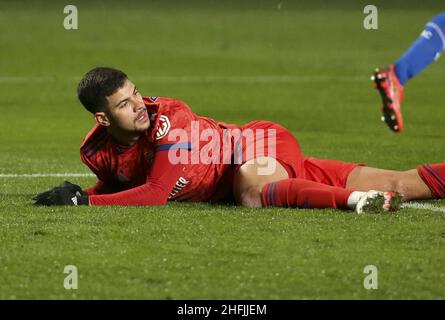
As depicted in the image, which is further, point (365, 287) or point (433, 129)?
point (433, 129)

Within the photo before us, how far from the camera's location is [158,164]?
21.9 feet

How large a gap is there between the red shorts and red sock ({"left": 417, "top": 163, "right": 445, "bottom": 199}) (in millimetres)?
469

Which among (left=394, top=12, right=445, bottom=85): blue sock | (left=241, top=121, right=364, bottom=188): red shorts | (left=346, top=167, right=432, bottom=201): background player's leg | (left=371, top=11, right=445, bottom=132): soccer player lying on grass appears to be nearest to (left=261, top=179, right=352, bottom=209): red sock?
(left=241, top=121, right=364, bottom=188): red shorts

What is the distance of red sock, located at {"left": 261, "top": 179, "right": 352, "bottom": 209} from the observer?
262 inches

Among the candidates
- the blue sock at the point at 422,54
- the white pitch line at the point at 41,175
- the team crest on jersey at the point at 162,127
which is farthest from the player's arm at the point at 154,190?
the white pitch line at the point at 41,175

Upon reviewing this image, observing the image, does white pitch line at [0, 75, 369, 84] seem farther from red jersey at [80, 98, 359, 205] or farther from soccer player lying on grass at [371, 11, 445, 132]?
soccer player lying on grass at [371, 11, 445, 132]

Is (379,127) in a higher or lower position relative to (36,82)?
lower

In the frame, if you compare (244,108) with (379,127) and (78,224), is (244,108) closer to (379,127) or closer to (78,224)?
(379,127)

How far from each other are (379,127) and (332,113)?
5.39 ft

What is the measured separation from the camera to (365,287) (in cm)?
497

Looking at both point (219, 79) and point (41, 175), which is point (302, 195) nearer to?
point (41, 175)
